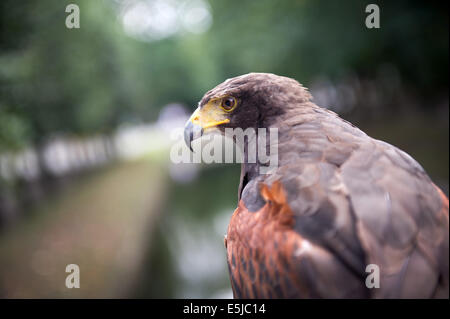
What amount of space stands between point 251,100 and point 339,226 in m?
0.91

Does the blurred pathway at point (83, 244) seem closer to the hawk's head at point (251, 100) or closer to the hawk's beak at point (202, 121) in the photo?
the hawk's beak at point (202, 121)

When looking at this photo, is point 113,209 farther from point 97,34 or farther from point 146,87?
point 146,87

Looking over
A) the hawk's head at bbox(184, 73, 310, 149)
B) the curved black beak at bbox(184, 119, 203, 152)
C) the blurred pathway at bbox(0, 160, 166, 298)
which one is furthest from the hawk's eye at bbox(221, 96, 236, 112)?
the blurred pathway at bbox(0, 160, 166, 298)

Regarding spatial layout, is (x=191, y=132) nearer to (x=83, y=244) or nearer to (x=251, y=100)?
(x=251, y=100)

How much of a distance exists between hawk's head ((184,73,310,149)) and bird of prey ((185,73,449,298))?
26 cm

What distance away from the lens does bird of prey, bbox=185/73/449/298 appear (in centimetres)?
130

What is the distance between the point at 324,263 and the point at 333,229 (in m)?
0.14

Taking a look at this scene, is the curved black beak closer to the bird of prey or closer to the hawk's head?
the hawk's head

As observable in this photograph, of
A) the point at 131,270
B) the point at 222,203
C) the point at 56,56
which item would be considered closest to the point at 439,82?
the point at 222,203

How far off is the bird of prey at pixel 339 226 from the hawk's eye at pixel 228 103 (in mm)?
419

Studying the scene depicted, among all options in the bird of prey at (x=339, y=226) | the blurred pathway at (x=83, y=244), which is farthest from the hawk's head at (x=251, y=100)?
the blurred pathway at (x=83, y=244)

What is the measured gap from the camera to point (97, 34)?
16.7m

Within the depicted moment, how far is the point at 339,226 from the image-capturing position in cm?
136

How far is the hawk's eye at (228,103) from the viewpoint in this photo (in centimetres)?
197
